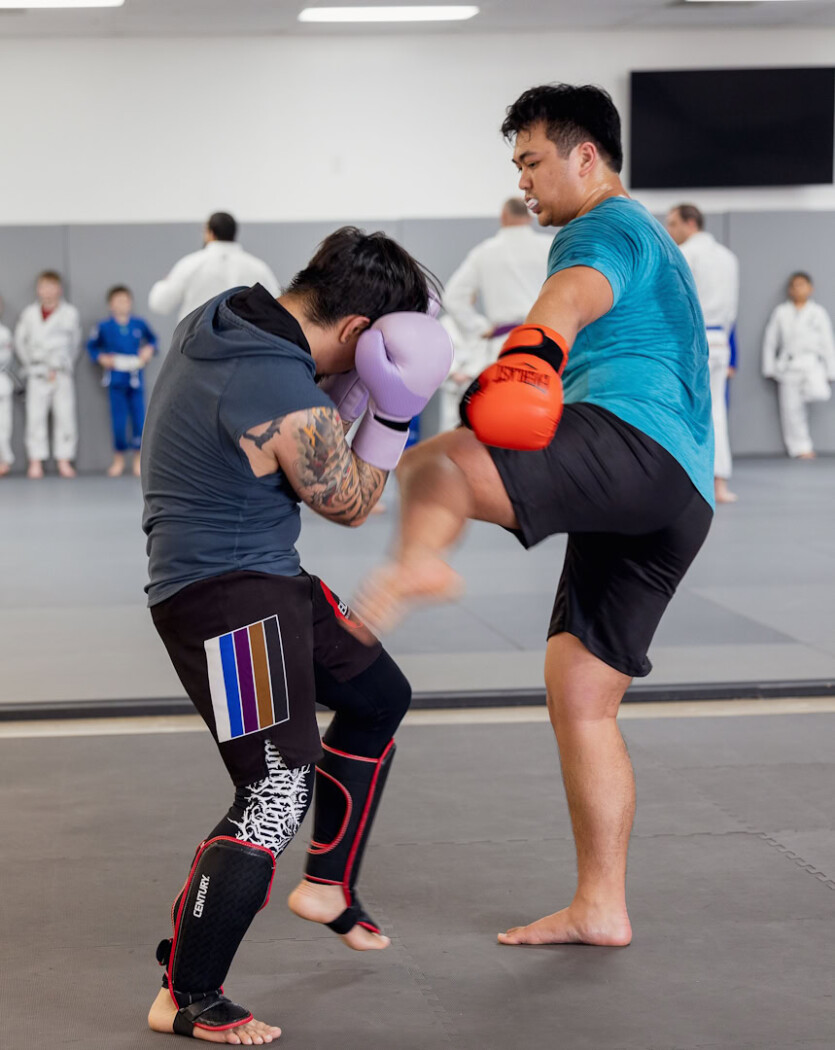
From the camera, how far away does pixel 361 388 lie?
92.0 inches

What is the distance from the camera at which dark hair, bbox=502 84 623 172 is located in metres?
2.44

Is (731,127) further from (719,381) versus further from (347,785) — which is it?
(347,785)

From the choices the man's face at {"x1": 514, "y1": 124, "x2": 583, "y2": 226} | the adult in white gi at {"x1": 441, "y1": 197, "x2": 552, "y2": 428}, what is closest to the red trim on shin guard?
the man's face at {"x1": 514, "y1": 124, "x2": 583, "y2": 226}

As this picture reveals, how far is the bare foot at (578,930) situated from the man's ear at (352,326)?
1.16 meters

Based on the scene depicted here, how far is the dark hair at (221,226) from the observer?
7.97 m

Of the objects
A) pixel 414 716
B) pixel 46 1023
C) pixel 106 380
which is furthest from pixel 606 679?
pixel 106 380

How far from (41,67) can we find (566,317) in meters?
9.55

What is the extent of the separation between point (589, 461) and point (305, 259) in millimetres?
8981

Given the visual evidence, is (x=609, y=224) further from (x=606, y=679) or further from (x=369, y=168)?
(x=369, y=168)

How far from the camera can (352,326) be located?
7.10ft

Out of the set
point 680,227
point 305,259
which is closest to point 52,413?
point 305,259

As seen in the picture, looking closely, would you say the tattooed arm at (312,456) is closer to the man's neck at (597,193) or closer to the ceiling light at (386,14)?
the man's neck at (597,193)

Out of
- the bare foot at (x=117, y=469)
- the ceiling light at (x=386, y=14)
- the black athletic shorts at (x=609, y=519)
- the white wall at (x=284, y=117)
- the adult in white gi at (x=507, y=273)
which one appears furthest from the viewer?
the white wall at (x=284, y=117)

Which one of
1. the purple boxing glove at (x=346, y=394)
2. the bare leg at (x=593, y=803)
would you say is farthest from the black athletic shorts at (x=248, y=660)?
the bare leg at (x=593, y=803)
